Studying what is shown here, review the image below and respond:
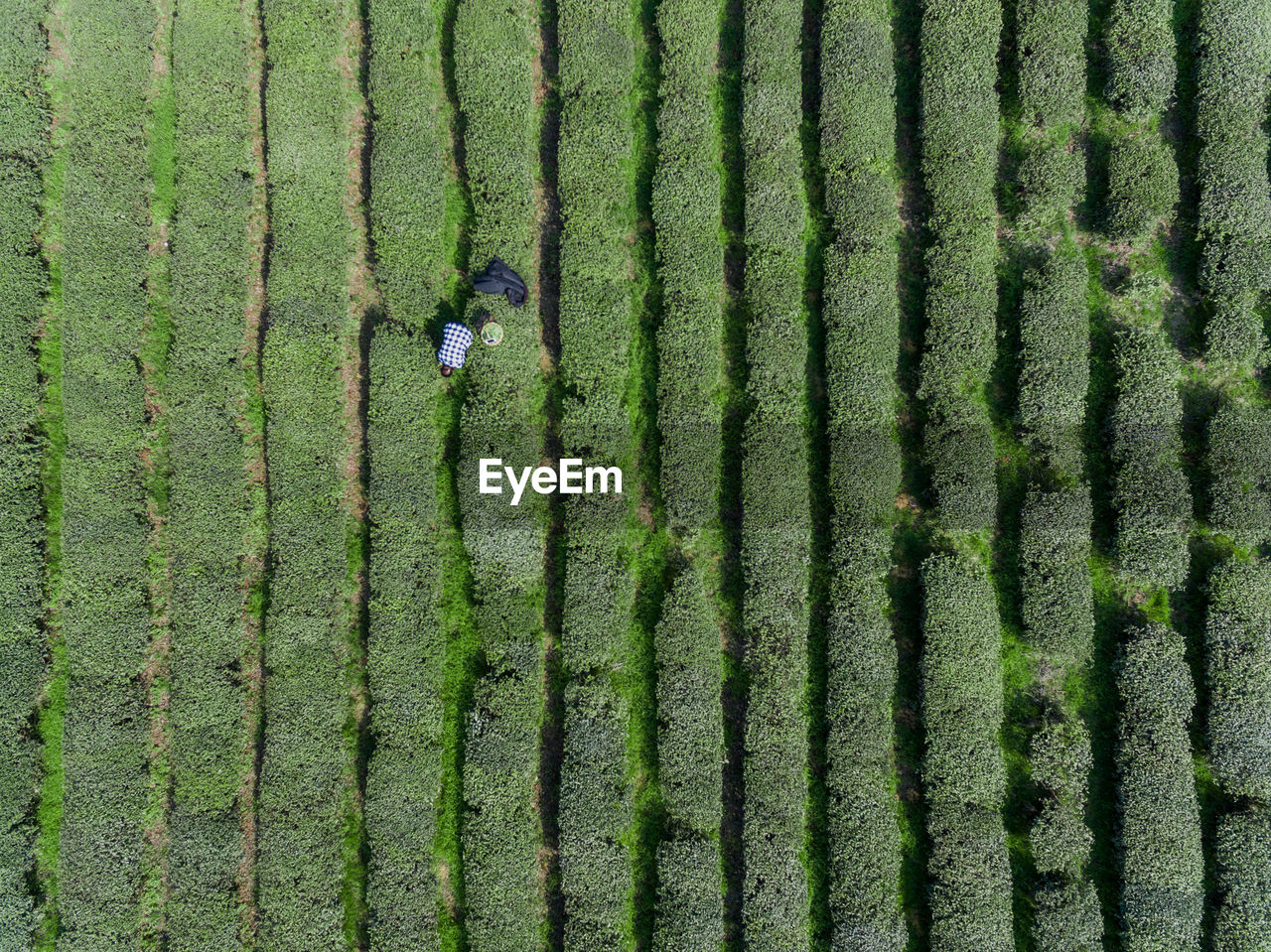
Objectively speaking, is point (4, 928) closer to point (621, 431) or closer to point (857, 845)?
point (621, 431)

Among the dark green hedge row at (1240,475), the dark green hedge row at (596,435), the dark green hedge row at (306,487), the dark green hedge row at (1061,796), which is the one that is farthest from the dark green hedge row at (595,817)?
the dark green hedge row at (1240,475)

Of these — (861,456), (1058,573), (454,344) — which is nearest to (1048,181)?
(861,456)

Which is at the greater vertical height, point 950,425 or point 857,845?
point 950,425

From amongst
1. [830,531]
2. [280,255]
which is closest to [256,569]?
[280,255]

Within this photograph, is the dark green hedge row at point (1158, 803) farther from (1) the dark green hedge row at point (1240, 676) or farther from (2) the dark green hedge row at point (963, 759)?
(2) the dark green hedge row at point (963, 759)

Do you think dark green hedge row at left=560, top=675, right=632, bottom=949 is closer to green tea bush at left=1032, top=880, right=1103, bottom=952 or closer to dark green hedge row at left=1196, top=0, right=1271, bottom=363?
green tea bush at left=1032, top=880, right=1103, bottom=952
